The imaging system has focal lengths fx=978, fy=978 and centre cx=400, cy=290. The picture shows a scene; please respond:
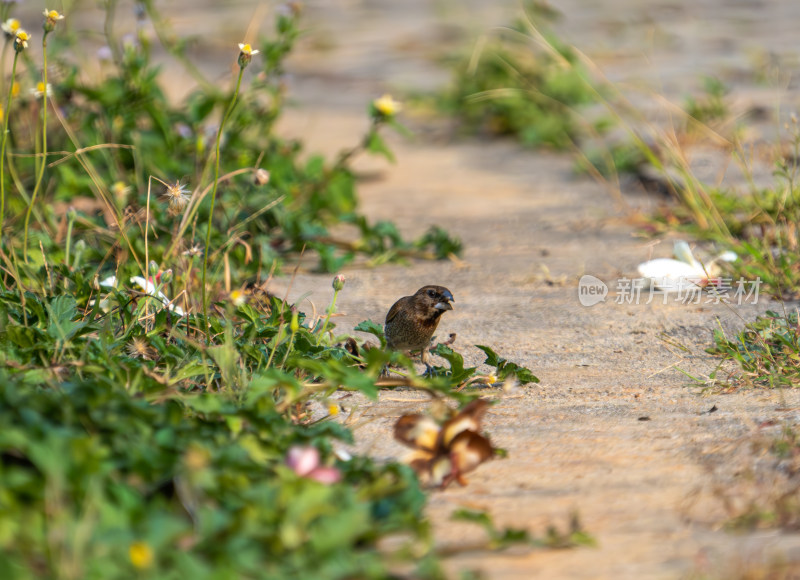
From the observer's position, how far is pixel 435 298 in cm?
316

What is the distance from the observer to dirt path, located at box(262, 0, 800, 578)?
2.01 meters

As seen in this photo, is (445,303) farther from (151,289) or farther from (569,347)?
(151,289)

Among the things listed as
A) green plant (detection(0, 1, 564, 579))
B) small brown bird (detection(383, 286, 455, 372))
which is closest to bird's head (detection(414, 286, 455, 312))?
small brown bird (detection(383, 286, 455, 372))

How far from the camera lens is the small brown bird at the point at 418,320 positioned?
3105mm

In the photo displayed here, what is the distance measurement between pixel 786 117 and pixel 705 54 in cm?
290

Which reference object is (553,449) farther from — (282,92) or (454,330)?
(282,92)

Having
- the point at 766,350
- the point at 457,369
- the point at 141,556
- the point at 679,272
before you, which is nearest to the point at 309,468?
the point at 141,556

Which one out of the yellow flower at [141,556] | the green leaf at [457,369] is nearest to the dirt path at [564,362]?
the green leaf at [457,369]

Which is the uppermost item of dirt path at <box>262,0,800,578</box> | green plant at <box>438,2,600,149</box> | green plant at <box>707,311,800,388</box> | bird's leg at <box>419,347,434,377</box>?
green plant at <box>438,2,600,149</box>

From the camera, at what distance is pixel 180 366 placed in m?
2.64

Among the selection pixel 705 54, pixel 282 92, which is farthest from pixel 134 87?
pixel 705 54

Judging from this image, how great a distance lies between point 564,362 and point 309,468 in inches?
56.3

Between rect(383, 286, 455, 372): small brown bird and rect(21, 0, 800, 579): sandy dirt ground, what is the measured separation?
0.72ft

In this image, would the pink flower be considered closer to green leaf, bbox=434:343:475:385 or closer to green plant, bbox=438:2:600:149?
green leaf, bbox=434:343:475:385
